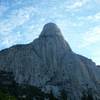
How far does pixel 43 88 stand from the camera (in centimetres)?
16525

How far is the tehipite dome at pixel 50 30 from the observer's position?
633 ft

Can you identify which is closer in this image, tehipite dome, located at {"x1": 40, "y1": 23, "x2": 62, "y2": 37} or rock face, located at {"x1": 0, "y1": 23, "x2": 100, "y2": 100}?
rock face, located at {"x1": 0, "y1": 23, "x2": 100, "y2": 100}

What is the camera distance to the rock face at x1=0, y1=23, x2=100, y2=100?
554 ft

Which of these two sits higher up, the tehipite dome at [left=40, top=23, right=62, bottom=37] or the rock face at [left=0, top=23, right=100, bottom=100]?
the tehipite dome at [left=40, top=23, right=62, bottom=37]

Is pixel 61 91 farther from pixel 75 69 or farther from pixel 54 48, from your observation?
pixel 54 48

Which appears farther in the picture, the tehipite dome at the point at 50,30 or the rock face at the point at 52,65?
the tehipite dome at the point at 50,30

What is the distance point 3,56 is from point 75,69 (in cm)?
4832

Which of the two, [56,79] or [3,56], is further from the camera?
[3,56]

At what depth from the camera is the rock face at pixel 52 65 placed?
169000 mm

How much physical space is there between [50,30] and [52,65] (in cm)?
2521

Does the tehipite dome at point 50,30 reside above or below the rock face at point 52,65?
above

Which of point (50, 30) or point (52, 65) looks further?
point (50, 30)

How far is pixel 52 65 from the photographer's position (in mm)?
180125

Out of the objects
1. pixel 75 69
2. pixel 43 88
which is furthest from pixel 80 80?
pixel 43 88
